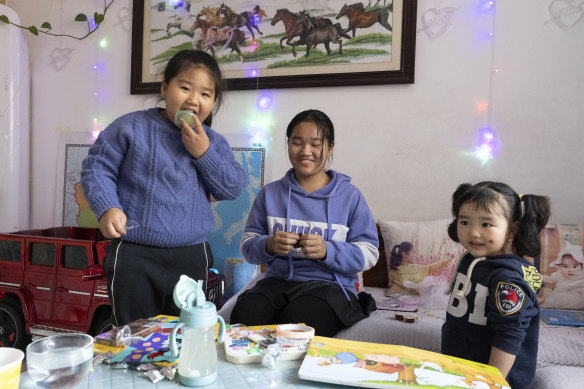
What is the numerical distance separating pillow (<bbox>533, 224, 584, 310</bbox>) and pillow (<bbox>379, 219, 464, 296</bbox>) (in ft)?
0.94

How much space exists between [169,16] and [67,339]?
195 cm

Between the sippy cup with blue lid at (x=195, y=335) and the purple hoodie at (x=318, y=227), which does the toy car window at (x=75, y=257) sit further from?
the sippy cup with blue lid at (x=195, y=335)

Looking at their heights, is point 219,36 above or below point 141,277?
above

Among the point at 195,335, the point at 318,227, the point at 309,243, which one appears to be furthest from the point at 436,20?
the point at 195,335

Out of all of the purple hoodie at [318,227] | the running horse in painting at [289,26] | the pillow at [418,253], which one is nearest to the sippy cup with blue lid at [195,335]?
the purple hoodie at [318,227]

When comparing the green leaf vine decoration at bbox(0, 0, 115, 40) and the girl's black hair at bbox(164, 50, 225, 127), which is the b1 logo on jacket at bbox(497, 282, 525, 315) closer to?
the girl's black hair at bbox(164, 50, 225, 127)

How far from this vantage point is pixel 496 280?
956mm

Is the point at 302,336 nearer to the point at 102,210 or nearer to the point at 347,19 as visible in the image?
the point at 102,210

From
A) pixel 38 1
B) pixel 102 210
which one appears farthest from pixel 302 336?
pixel 38 1

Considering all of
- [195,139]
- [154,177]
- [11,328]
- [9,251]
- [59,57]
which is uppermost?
[59,57]

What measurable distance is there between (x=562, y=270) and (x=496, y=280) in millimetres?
742

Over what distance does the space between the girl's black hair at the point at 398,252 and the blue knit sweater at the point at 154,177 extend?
0.78 meters

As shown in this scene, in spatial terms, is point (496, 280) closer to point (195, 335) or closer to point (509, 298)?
point (509, 298)

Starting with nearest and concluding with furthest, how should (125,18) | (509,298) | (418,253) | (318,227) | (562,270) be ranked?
(509,298)
(318,227)
(562,270)
(418,253)
(125,18)
